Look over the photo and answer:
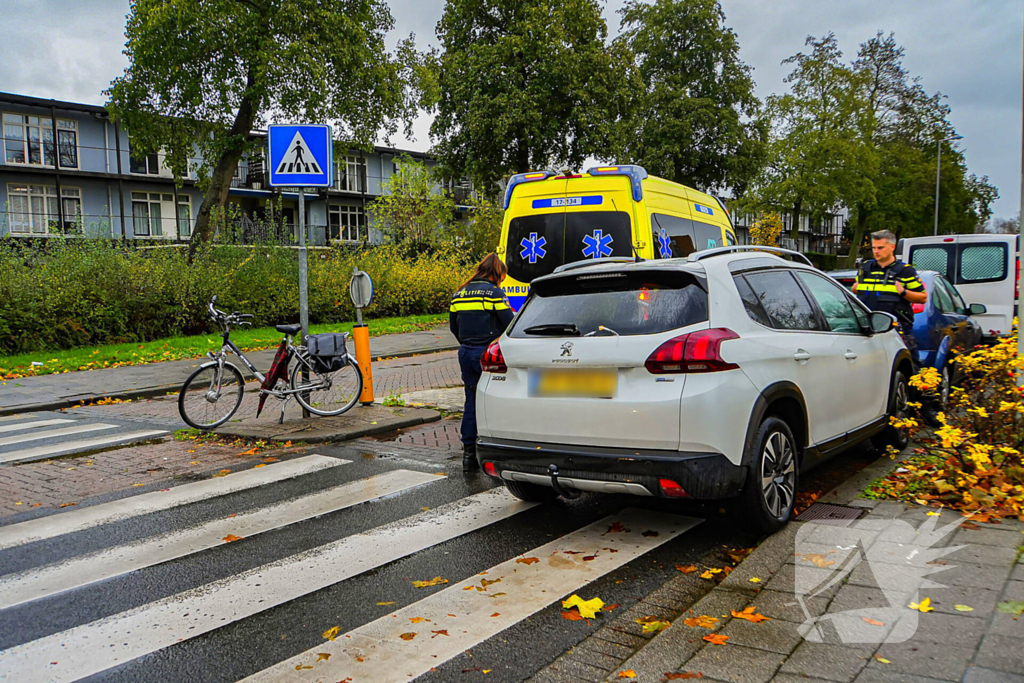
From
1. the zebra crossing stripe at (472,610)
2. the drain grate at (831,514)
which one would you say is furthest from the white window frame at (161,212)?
the drain grate at (831,514)

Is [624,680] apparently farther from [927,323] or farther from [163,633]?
[927,323]

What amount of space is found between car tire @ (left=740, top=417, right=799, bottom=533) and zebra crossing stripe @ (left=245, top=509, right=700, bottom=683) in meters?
0.56

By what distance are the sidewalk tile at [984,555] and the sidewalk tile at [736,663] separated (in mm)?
1491

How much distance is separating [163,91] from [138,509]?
22281 mm

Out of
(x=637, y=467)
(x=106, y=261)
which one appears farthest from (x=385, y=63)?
(x=637, y=467)

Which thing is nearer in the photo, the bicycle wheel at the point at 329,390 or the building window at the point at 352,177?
the bicycle wheel at the point at 329,390

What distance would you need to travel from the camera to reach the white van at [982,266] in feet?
46.4

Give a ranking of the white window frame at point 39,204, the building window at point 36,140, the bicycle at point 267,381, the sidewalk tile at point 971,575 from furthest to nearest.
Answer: the white window frame at point 39,204, the building window at point 36,140, the bicycle at point 267,381, the sidewalk tile at point 971,575

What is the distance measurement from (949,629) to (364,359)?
749cm

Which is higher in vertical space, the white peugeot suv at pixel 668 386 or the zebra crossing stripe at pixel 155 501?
the white peugeot suv at pixel 668 386

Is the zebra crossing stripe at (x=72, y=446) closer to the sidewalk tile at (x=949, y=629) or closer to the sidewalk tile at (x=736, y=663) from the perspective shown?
the sidewalk tile at (x=736, y=663)

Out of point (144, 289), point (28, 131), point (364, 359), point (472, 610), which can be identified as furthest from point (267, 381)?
point (28, 131)

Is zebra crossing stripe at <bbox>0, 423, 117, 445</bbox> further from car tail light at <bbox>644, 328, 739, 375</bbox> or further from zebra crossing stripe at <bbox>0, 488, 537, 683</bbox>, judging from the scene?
car tail light at <bbox>644, 328, 739, 375</bbox>

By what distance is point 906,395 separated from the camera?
7.18m
